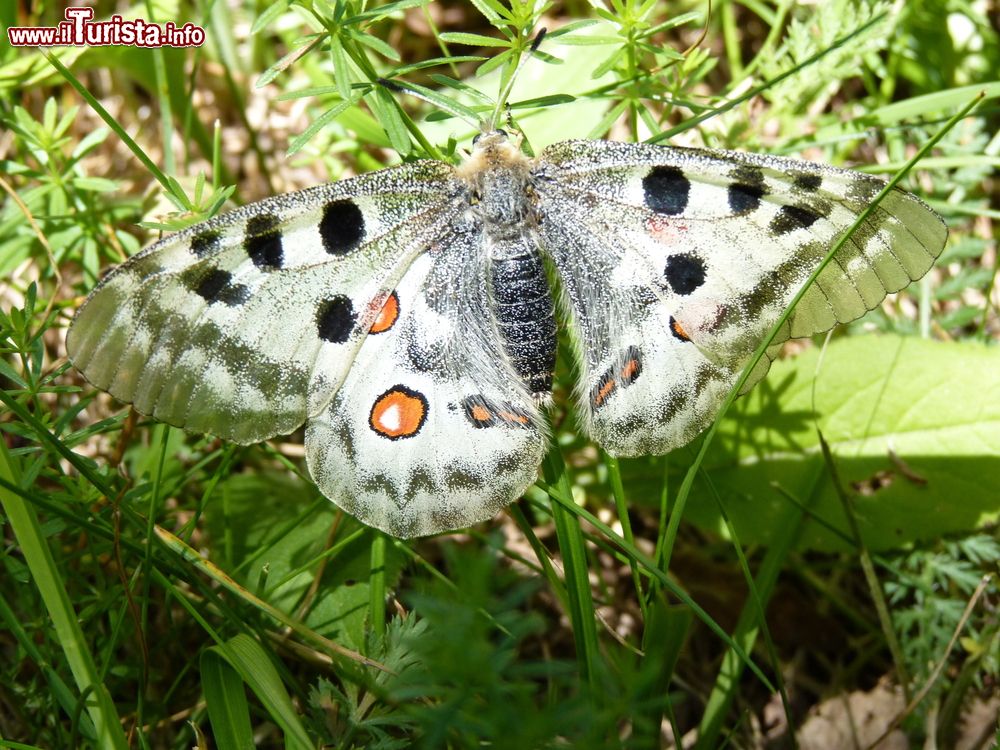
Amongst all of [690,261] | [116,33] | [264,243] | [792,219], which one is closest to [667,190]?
[690,261]

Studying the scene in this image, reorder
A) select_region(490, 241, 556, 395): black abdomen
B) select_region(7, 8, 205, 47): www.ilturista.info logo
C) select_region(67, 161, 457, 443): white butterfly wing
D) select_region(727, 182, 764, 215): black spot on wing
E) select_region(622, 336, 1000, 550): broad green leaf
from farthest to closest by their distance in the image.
Answer: select_region(7, 8, 205, 47): www.ilturista.info logo < select_region(622, 336, 1000, 550): broad green leaf < select_region(490, 241, 556, 395): black abdomen < select_region(727, 182, 764, 215): black spot on wing < select_region(67, 161, 457, 443): white butterfly wing

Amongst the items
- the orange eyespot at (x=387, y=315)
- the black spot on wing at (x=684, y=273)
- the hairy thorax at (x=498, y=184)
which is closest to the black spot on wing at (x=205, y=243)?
the orange eyespot at (x=387, y=315)

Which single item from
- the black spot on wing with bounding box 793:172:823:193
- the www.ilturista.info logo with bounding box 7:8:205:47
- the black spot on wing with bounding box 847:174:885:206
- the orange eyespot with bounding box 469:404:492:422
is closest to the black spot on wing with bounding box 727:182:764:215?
the black spot on wing with bounding box 793:172:823:193

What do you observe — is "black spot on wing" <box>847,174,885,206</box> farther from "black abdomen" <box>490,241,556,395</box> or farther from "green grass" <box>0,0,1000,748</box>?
"black abdomen" <box>490,241,556,395</box>

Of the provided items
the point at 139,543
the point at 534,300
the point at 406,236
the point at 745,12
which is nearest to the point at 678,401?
the point at 534,300

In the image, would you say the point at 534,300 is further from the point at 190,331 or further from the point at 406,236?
the point at 190,331

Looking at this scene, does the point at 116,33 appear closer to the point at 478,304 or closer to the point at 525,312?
the point at 478,304
